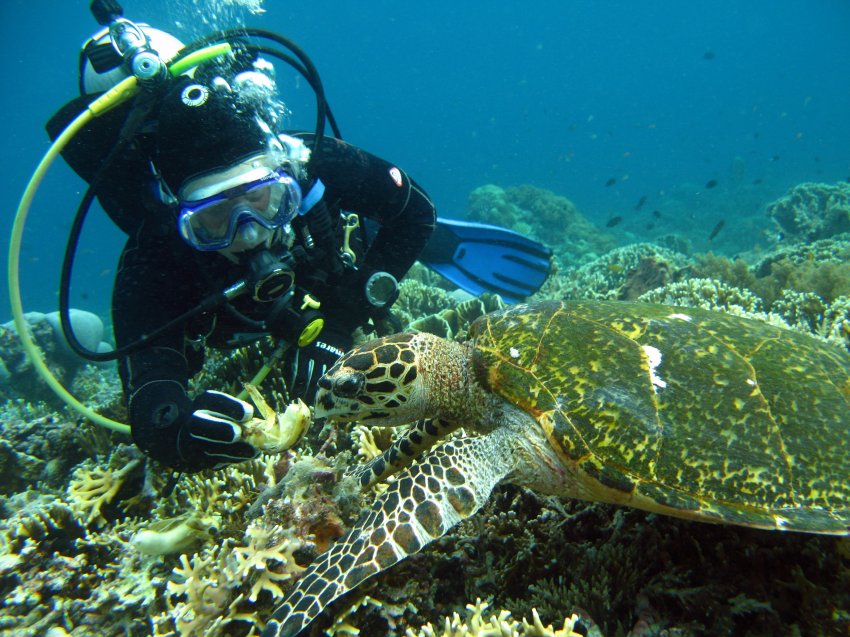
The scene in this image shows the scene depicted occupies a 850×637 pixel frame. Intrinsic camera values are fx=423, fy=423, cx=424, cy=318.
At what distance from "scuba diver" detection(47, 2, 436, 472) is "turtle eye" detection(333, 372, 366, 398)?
1.43 ft

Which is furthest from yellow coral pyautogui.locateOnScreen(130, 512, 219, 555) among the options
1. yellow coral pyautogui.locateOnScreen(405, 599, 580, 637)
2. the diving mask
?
the diving mask

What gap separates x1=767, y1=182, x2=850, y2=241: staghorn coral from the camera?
10539mm

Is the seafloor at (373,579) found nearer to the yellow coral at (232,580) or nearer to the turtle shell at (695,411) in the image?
the yellow coral at (232,580)

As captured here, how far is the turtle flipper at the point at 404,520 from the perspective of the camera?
5.30ft

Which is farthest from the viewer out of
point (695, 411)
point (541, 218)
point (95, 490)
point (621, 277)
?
point (541, 218)

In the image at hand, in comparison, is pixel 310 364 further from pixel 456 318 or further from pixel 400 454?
pixel 456 318

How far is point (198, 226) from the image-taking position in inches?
102

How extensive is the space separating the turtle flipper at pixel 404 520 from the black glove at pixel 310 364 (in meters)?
1.51

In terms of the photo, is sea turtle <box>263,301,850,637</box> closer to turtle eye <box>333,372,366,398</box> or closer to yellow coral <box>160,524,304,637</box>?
turtle eye <box>333,372,366,398</box>

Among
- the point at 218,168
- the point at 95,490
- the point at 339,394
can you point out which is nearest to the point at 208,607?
the point at 339,394

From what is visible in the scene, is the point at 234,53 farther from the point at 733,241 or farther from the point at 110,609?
the point at 733,241

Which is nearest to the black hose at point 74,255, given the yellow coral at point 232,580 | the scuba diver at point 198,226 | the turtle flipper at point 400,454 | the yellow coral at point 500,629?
the scuba diver at point 198,226

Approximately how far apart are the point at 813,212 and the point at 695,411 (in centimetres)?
1377

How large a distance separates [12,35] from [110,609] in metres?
63.5
